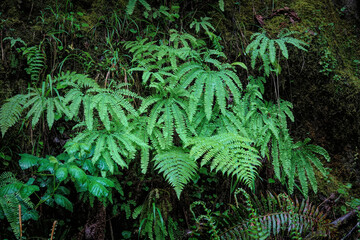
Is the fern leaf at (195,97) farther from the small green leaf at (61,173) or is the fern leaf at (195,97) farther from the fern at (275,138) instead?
the small green leaf at (61,173)

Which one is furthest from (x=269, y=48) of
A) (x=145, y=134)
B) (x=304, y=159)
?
(x=145, y=134)

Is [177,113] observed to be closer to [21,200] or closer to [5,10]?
[21,200]

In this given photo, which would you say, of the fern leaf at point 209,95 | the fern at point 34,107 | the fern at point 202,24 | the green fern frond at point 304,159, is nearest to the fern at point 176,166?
the fern leaf at point 209,95

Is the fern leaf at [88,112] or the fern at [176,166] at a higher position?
the fern leaf at [88,112]

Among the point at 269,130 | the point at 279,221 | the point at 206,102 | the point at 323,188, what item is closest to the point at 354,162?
the point at 323,188

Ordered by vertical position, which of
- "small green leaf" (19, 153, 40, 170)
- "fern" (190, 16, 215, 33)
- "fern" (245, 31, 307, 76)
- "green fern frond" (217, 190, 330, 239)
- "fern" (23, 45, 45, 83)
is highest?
"fern" (190, 16, 215, 33)

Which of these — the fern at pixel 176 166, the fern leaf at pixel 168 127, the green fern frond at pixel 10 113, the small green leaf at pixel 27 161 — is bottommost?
the small green leaf at pixel 27 161

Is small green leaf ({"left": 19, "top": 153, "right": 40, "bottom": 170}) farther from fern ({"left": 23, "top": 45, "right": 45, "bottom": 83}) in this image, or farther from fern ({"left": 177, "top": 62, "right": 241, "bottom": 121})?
fern ({"left": 177, "top": 62, "right": 241, "bottom": 121})

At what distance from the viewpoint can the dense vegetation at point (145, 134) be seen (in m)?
2.31

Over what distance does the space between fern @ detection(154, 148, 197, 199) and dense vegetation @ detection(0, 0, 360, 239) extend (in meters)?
0.01

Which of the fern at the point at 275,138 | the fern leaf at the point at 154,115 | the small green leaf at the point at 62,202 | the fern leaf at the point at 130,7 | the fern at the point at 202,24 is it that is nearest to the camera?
the small green leaf at the point at 62,202

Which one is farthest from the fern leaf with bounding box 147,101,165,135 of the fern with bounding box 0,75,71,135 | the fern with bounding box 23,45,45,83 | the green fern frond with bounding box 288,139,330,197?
the green fern frond with bounding box 288,139,330,197

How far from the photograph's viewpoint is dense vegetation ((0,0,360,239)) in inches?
91.0

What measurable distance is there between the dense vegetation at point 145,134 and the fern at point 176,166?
11 millimetres
